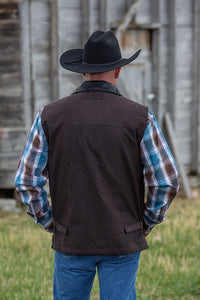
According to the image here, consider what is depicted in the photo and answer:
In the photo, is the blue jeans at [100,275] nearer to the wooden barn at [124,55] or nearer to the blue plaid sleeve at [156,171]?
the blue plaid sleeve at [156,171]

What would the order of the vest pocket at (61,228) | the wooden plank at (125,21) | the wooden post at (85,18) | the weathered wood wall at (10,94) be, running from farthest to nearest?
the wooden plank at (125,21)
the wooden post at (85,18)
the weathered wood wall at (10,94)
the vest pocket at (61,228)

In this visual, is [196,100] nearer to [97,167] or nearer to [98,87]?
[98,87]

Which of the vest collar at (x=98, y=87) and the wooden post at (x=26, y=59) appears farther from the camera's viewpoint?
the wooden post at (x=26, y=59)

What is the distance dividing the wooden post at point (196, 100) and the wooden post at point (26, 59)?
324cm

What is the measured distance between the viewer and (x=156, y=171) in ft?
9.98

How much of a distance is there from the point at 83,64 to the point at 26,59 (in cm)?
554

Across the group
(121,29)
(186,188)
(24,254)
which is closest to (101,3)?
(121,29)

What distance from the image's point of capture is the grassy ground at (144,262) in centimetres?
505

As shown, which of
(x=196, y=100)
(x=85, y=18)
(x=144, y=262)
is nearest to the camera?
(x=144, y=262)

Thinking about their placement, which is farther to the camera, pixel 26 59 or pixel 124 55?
pixel 124 55

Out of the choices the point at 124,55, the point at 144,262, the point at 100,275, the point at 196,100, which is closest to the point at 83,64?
the point at 100,275

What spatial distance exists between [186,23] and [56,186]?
24.5ft

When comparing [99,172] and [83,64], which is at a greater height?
[83,64]

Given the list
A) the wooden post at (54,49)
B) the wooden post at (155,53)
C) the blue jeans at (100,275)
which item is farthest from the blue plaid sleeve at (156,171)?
the wooden post at (155,53)
